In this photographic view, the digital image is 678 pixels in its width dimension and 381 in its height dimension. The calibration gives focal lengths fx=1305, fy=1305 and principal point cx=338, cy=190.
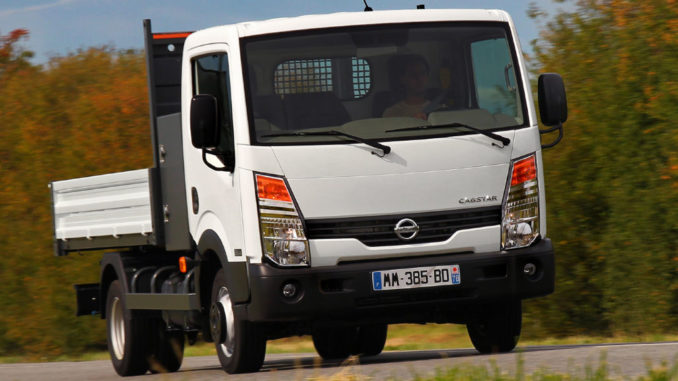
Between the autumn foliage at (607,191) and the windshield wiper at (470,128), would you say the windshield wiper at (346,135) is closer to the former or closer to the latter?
the windshield wiper at (470,128)

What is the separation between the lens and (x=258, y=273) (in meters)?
9.06

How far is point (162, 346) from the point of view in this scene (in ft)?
39.8

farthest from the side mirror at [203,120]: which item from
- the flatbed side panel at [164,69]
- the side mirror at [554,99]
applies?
the side mirror at [554,99]

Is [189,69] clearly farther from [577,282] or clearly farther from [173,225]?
[577,282]

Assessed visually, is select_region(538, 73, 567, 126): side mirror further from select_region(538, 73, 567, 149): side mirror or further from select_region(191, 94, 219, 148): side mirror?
select_region(191, 94, 219, 148): side mirror

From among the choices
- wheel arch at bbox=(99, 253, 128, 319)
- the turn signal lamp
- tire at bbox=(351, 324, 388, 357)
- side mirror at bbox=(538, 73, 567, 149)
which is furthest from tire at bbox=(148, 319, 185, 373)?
side mirror at bbox=(538, 73, 567, 149)

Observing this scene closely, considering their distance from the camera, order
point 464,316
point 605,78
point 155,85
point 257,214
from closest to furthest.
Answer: point 257,214
point 464,316
point 155,85
point 605,78

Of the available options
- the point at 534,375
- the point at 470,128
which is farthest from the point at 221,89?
the point at 534,375

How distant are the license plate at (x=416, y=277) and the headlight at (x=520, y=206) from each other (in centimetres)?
44

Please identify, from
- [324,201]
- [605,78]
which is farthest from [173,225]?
[605,78]

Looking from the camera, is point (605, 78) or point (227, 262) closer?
point (227, 262)

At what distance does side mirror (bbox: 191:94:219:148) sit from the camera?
30.2ft

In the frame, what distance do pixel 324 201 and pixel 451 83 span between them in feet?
4.55

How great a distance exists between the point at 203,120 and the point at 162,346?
11.7 ft
